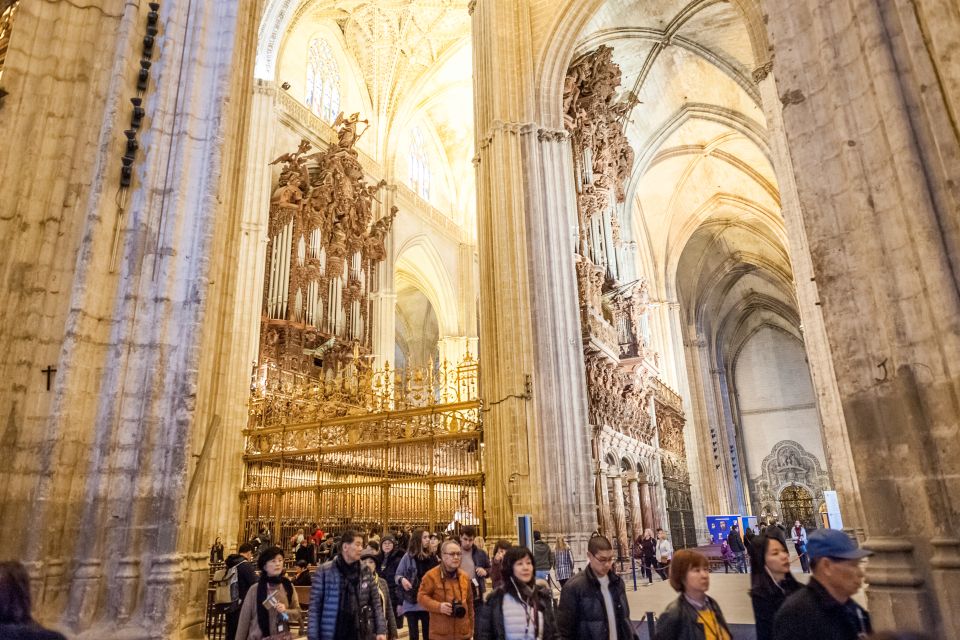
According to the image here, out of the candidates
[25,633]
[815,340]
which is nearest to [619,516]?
[815,340]

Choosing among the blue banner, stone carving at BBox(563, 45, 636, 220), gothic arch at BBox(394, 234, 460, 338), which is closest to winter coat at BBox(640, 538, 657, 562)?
stone carving at BBox(563, 45, 636, 220)

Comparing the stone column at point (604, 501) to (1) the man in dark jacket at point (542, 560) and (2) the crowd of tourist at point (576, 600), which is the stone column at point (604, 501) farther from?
(2) the crowd of tourist at point (576, 600)

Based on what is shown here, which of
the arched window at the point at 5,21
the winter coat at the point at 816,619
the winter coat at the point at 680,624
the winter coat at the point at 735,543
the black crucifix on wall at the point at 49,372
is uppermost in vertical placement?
the arched window at the point at 5,21

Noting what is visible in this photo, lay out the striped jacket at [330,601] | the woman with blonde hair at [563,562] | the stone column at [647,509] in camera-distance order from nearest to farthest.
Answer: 1. the striped jacket at [330,601]
2. the woman with blonde hair at [563,562]
3. the stone column at [647,509]

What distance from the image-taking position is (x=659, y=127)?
19250mm

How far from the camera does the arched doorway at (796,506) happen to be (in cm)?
2920

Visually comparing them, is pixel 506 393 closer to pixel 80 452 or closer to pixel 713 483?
pixel 80 452

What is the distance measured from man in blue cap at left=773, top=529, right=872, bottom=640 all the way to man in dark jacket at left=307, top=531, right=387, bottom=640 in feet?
6.43

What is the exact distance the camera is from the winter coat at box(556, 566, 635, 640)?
241 cm

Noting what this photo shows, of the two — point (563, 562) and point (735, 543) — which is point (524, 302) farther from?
point (735, 543)

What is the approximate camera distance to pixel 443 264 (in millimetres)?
21453

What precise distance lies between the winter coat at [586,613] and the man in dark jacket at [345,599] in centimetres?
103

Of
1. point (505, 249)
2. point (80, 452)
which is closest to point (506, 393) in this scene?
point (505, 249)

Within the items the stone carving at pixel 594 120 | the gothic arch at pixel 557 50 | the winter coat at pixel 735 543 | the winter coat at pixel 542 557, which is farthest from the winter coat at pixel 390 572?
the winter coat at pixel 735 543
